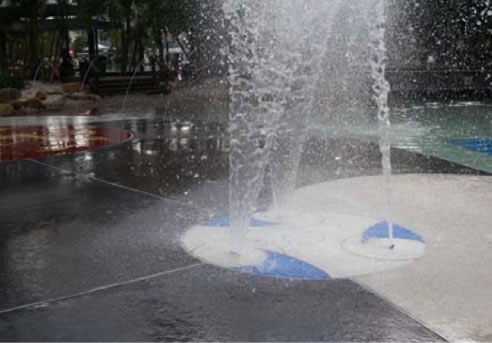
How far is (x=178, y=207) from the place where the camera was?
606cm

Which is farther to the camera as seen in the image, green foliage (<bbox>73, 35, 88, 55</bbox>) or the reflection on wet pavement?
green foliage (<bbox>73, 35, 88, 55</bbox>)

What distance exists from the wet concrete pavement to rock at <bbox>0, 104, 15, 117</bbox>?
8659 mm

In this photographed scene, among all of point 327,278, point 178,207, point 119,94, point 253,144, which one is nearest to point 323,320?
point 327,278

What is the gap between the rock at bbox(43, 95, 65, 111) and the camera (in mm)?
17156

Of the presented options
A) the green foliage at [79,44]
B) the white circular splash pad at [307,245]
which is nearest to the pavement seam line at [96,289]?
the white circular splash pad at [307,245]

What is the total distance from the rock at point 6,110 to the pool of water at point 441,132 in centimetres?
820

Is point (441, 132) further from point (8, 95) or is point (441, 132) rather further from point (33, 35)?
point (33, 35)

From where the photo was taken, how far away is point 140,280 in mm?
4125

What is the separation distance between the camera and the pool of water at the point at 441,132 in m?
9.18

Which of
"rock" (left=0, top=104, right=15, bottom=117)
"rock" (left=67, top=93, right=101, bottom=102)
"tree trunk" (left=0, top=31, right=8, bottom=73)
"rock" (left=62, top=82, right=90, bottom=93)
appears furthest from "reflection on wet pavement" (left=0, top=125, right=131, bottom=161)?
"tree trunk" (left=0, top=31, right=8, bottom=73)

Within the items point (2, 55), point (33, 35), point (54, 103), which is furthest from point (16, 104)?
point (2, 55)

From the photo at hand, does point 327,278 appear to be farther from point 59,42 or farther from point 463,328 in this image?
point 59,42

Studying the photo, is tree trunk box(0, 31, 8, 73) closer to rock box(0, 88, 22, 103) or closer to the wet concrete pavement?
rock box(0, 88, 22, 103)

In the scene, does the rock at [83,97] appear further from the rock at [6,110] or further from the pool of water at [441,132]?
the pool of water at [441,132]
